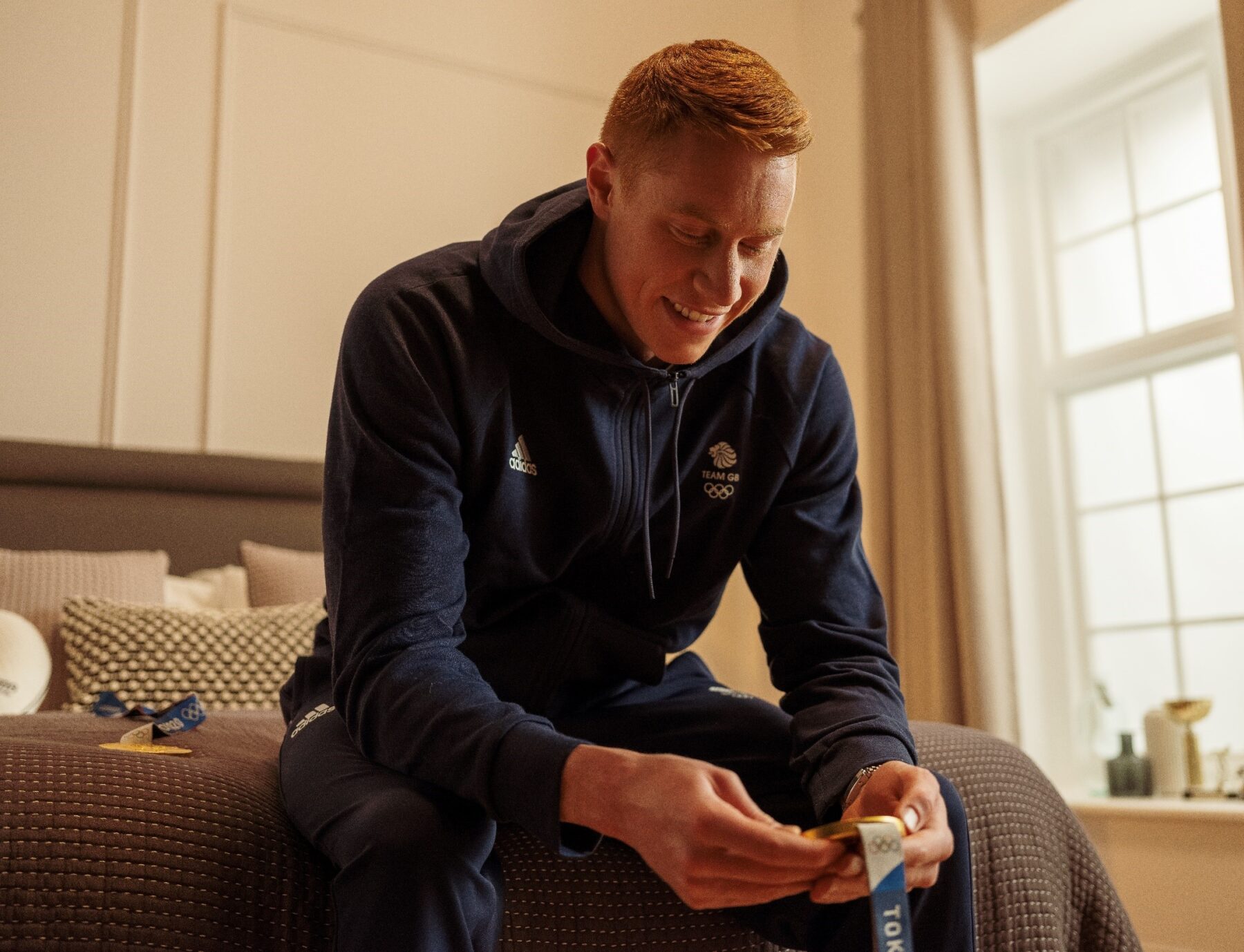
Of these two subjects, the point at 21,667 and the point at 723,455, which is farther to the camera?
the point at 21,667

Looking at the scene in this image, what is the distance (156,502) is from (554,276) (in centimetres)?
222

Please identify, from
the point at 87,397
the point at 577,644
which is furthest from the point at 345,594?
the point at 87,397

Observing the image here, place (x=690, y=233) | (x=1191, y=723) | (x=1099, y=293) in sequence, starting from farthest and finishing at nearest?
(x=1099, y=293)
(x=1191, y=723)
(x=690, y=233)

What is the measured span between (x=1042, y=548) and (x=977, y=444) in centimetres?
57

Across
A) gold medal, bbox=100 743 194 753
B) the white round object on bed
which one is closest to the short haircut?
gold medal, bbox=100 743 194 753

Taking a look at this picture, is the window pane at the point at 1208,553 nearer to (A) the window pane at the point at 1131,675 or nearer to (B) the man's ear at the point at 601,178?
(A) the window pane at the point at 1131,675

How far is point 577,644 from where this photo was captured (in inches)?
57.8

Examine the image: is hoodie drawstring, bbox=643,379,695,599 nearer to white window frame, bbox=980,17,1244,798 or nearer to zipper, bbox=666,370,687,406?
zipper, bbox=666,370,687,406

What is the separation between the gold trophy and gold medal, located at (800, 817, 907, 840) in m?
2.65

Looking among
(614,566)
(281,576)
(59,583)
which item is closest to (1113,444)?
(281,576)

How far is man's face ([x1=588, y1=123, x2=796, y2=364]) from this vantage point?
4.43 ft

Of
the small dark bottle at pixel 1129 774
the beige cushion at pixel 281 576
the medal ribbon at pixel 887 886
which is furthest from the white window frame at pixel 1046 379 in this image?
the medal ribbon at pixel 887 886

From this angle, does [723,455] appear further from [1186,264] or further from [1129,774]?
[1186,264]

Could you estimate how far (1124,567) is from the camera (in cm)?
383
